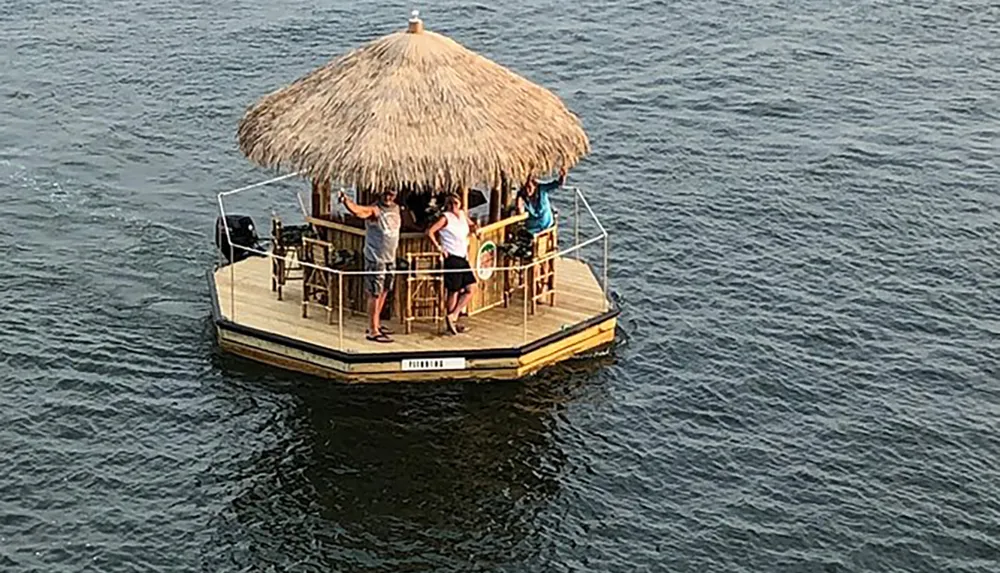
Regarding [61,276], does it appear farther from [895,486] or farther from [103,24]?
[103,24]

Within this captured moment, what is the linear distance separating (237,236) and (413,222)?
428 centimetres

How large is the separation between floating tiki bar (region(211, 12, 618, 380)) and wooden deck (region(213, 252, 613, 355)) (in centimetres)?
3

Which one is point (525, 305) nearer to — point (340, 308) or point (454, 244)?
point (454, 244)

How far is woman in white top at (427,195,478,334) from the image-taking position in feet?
88.6

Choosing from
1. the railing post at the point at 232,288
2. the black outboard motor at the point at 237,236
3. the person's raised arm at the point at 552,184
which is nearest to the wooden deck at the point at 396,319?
the railing post at the point at 232,288

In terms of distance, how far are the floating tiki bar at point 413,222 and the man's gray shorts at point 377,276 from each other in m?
0.21

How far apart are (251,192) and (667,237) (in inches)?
350

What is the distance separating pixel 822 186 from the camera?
120 ft

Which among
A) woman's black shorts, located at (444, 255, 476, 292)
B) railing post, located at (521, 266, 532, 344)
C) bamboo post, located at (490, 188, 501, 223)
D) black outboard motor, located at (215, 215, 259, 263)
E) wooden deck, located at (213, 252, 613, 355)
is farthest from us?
black outboard motor, located at (215, 215, 259, 263)

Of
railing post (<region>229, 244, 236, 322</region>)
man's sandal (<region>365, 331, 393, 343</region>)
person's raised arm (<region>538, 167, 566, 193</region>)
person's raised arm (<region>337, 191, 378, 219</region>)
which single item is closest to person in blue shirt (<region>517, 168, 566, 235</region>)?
person's raised arm (<region>538, 167, 566, 193</region>)

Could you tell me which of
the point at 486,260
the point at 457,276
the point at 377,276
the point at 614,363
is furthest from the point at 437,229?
the point at 614,363

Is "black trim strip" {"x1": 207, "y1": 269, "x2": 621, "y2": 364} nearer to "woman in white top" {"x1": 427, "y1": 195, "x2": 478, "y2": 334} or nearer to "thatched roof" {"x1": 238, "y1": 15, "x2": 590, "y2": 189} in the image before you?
"woman in white top" {"x1": 427, "y1": 195, "x2": 478, "y2": 334}

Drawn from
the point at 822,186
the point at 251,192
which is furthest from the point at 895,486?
the point at 251,192

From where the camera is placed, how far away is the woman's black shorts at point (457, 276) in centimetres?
2706
